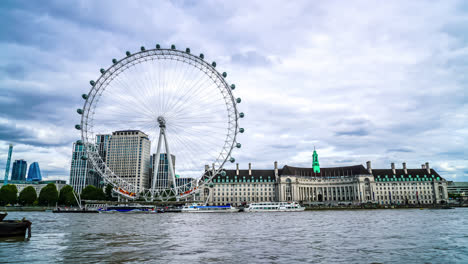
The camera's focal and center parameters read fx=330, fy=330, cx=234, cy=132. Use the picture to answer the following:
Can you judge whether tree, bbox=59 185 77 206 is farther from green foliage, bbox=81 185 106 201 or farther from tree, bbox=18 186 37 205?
Answer: tree, bbox=18 186 37 205

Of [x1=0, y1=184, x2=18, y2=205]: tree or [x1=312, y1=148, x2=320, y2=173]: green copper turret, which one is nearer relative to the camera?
[x1=0, y1=184, x2=18, y2=205]: tree

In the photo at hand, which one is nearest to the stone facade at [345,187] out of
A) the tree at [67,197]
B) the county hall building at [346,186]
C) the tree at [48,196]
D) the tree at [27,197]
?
the county hall building at [346,186]

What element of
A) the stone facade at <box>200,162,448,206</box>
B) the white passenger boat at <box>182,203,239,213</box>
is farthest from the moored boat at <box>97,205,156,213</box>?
the stone facade at <box>200,162,448,206</box>

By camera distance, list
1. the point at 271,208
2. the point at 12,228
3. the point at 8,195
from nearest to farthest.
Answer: the point at 12,228 < the point at 271,208 < the point at 8,195

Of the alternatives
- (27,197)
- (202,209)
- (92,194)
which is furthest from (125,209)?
(27,197)

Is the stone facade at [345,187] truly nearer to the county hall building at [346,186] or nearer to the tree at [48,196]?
the county hall building at [346,186]

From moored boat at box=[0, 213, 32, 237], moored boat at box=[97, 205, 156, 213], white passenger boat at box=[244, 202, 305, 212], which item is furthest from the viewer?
white passenger boat at box=[244, 202, 305, 212]

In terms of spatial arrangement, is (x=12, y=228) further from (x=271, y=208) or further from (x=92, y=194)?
(x=92, y=194)

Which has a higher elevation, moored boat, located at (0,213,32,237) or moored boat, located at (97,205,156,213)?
moored boat, located at (0,213,32,237)

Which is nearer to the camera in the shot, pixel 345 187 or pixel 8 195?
pixel 8 195

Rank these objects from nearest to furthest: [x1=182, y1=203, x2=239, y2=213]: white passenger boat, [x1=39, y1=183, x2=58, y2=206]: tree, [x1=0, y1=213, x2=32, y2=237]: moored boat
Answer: [x1=0, y1=213, x2=32, y2=237]: moored boat → [x1=182, y1=203, x2=239, y2=213]: white passenger boat → [x1=39, y1=183, x2=58, y2=206]: tree

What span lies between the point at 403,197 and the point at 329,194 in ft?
123

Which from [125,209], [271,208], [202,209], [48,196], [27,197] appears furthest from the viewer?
[48,196]

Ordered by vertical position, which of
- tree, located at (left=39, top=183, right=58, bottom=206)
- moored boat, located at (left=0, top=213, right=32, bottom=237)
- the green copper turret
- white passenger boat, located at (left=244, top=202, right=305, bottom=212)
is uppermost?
the green copper turret
